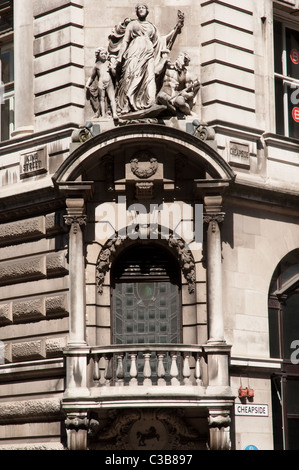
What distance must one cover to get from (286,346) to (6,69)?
32.2 ft

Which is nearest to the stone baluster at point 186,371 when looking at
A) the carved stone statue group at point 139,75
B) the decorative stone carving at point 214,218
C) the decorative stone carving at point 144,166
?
the decorative stone carving at point 214,218

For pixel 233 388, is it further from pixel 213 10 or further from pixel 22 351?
pixel 213 10

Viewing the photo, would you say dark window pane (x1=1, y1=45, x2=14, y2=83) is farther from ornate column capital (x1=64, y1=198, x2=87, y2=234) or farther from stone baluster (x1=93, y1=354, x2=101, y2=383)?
stone baluster (x1=93, y1=354, x2=101, y2=383)

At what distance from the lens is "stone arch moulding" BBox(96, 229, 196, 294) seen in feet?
89.7

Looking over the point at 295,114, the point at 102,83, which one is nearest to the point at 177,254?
the point at 102,83

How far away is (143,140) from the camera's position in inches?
1065

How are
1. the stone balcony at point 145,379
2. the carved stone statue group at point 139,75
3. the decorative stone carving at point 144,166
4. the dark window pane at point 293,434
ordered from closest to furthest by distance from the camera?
the stone balcony at point 145,379
the decorative stone carving at point 144,166
the carved stone statue group at point 139,75
the dark window pane at point 293,434

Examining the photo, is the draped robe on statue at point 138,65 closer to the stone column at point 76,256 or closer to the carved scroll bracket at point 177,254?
the stone column at point 76,256

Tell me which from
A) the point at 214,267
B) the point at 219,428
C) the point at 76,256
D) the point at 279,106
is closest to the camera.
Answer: the point at 219,428

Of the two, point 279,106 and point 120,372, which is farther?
point 279,106

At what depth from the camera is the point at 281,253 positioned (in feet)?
94.6

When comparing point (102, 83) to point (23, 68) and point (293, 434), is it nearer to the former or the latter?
A: point (23, 68)

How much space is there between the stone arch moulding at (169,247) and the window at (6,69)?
4663 millimetres

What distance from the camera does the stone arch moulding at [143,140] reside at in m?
26.8
